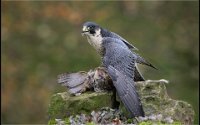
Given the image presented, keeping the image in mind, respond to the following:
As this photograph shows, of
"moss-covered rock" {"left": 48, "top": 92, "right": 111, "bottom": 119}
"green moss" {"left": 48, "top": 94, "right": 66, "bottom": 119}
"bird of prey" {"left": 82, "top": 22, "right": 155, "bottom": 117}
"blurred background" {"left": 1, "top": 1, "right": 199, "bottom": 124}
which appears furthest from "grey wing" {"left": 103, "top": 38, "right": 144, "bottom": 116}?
"blurred background" {"left": 1, "top": 1, "right": 199, "bottom": 124}

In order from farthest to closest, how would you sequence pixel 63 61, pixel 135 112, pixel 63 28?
pixel 63 28 → pixel 63 61 → pixel 135 112

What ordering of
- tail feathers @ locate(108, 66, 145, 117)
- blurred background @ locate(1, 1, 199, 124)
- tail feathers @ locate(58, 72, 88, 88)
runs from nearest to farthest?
tail feathers @ locate(108, 66, 145, 117) < tail feathers @ locate(58, 72, 88, 88) < blurred background @ locate(1, 1, 199, 124)

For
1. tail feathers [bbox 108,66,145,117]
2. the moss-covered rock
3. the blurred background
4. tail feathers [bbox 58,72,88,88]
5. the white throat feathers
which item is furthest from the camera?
the blurred background

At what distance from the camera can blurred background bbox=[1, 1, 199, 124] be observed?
53.3ft

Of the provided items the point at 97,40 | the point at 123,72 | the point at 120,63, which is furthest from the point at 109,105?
the point at 97,40

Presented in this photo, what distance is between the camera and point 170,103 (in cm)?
697

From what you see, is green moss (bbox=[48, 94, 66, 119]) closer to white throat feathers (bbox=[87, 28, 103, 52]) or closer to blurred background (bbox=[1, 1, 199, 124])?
white throat feathers (bbox=[87, 28, 103, 52])

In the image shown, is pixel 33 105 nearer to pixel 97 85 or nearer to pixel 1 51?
pixel 1 51

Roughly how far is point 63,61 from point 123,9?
222cm

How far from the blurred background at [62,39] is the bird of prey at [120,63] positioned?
757 cm

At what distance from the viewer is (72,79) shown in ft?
23.4

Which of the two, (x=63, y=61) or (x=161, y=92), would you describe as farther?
(x=63, y=61)

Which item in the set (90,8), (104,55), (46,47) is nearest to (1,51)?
(46,47)

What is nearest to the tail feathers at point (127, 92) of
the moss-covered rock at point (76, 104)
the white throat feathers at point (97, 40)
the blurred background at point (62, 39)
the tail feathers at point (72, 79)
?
the moss-covered rock at point (76, 104)
